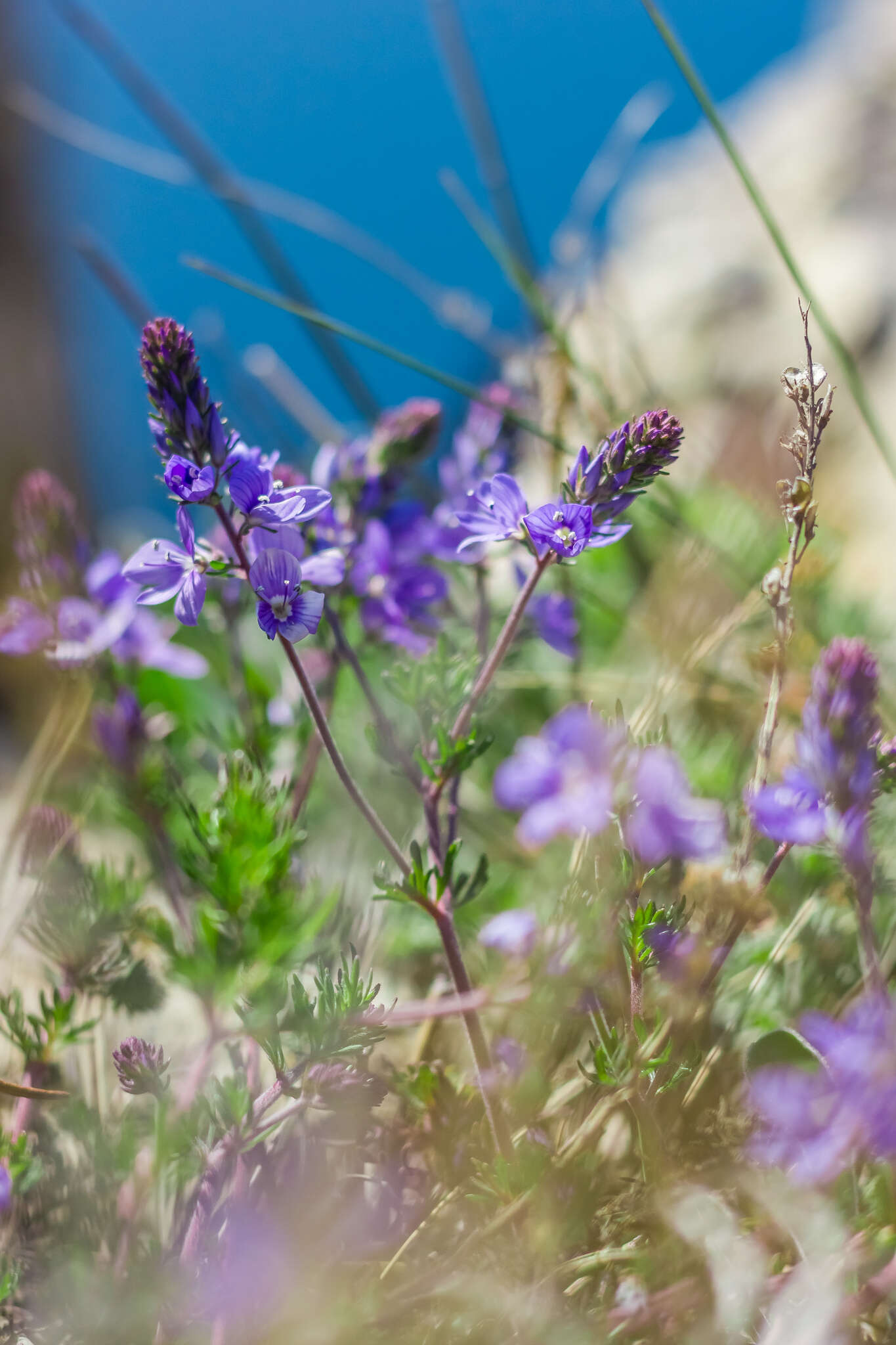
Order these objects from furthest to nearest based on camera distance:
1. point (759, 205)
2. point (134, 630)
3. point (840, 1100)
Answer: point (134, 630), point (759, 205), point (840, 1100)

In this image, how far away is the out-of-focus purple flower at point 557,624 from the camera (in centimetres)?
57

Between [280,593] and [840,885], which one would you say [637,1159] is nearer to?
[840,885]

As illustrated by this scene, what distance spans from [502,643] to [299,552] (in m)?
0.10

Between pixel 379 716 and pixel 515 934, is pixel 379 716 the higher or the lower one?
the higher one

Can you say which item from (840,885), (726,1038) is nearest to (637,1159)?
(726,1038)

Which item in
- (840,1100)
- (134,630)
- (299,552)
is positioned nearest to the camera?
(840,1100)

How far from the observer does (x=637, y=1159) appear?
0.45 meters

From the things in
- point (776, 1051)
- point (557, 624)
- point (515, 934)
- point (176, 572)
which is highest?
point (176, 572)

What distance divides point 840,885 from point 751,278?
2.09 m

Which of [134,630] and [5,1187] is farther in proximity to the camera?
[134,630]

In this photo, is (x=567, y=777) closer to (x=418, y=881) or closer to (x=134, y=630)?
(x=418, y=881)

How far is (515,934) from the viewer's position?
1.53 ft

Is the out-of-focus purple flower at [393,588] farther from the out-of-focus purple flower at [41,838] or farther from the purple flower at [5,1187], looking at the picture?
the purple flower at [5,1187]

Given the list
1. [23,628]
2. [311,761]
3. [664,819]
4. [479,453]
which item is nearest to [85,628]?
[23,628]
